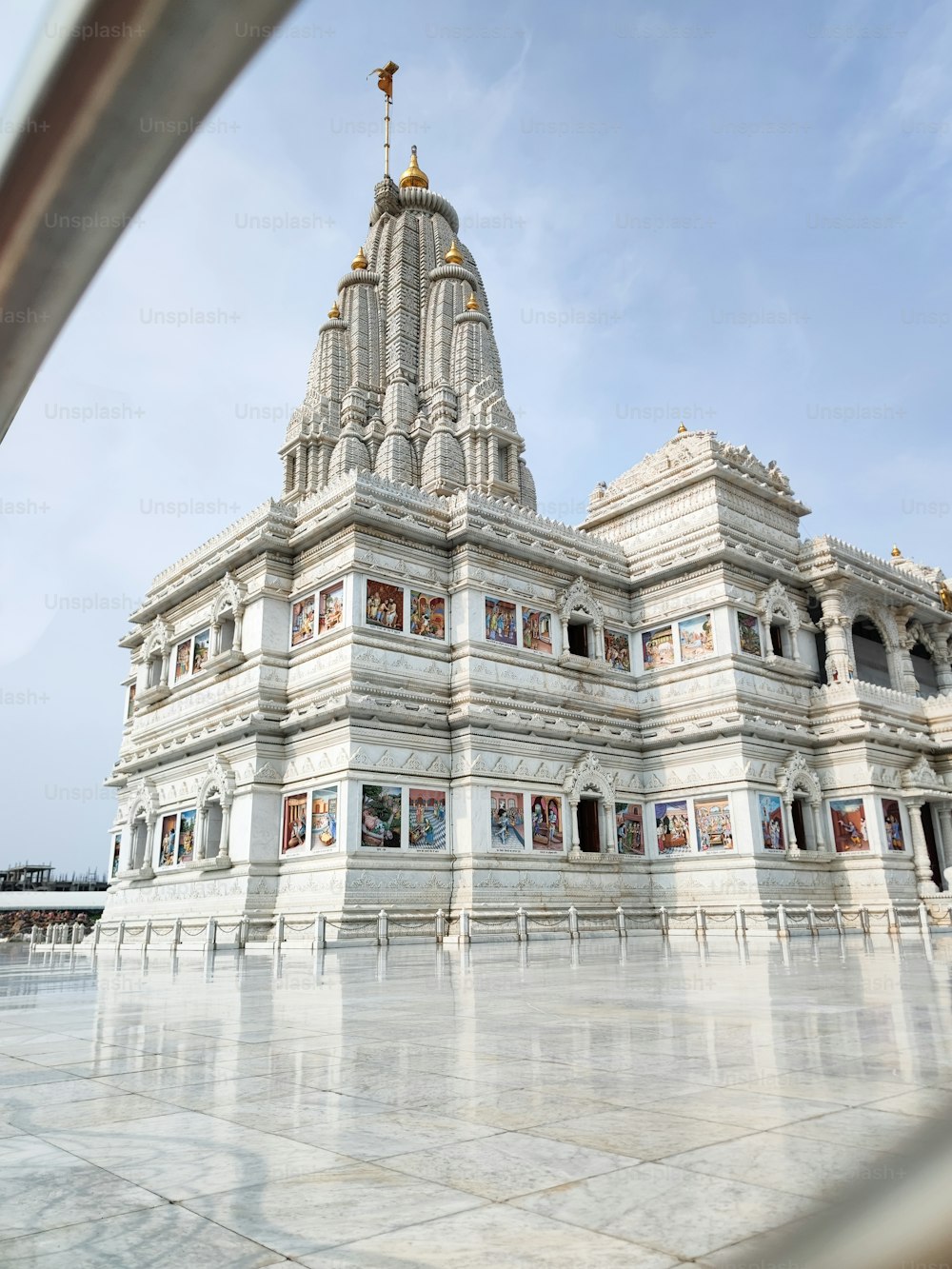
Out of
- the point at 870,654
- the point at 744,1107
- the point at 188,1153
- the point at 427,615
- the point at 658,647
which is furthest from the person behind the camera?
the point at 870,654

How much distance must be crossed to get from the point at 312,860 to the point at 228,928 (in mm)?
2678

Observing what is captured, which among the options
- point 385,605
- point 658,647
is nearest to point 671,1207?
point 385,605

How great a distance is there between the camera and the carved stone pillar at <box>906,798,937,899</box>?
27861mm

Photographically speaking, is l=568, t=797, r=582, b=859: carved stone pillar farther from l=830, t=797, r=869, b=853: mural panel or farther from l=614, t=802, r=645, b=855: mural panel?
l=830, t=797, r=869, b=853: mural panel

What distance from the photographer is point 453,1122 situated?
4.54m

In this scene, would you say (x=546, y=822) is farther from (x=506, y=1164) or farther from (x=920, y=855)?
(x=506, y=1164)

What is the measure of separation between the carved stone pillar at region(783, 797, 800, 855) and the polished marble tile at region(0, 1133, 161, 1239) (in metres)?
25.5

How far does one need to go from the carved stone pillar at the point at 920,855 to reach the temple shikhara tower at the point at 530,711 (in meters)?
0.07

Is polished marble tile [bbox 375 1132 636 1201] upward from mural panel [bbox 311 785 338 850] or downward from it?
downward

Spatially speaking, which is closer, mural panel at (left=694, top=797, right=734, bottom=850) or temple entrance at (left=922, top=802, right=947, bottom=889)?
mural panel at (left=694, top=797, right=734, bottom=850)

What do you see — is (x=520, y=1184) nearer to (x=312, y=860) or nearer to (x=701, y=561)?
(x=312, y=860)

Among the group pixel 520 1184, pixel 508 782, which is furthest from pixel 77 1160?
pixel 508 782

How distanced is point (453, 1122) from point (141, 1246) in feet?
6.00

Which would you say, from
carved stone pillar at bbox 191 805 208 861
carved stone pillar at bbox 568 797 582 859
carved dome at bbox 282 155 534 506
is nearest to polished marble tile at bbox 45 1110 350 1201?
carved stone pillar at bbox 568 797 582 859
